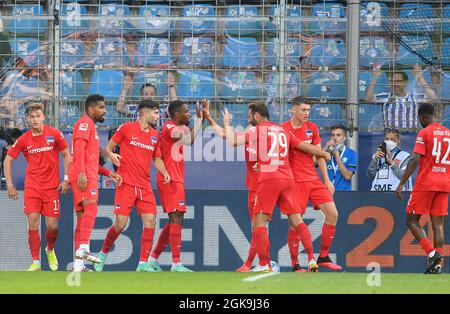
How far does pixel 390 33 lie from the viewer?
15.0 meters

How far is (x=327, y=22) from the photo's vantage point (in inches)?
582

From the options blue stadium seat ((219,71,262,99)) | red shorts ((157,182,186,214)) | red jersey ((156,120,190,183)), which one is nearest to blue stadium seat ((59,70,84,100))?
blue stadium seat ((219,71,262,99))

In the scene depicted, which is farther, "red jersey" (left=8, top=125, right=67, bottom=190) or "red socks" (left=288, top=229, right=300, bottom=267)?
"red socks" (left=288, top=229, right=300, bottom=267)

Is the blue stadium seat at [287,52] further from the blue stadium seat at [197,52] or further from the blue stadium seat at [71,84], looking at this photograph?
the blue stadium seat at [71,84]

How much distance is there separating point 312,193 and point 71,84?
12.6 feet

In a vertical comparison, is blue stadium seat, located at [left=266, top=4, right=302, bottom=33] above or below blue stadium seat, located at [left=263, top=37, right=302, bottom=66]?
above

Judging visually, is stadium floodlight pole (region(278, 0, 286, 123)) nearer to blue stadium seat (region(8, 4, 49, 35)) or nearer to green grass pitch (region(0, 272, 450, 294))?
blue stadium seat (region(8, 4, 49, 35))

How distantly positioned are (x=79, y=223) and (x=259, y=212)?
1902 millimetres

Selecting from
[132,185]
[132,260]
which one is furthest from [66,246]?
[132,185]

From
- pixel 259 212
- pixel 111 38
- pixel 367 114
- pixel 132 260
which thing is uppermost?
pixel 111 38

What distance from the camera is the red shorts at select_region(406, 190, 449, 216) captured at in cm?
1230

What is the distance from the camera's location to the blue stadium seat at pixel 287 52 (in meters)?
14.7

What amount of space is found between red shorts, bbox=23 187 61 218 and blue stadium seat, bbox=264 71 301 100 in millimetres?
3440
